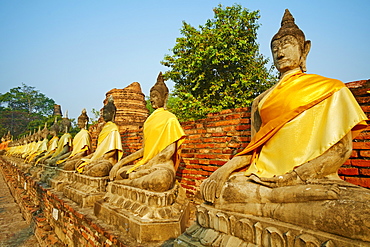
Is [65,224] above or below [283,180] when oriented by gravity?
below

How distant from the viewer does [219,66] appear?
1095cm

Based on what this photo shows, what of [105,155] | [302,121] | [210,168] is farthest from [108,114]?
[302,121]

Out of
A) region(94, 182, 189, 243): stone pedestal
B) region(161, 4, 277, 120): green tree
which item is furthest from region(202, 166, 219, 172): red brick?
region(161, 4, 277, 120): green tree

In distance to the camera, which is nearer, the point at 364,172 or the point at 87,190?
the point at 364,172

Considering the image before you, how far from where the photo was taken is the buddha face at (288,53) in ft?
7.15

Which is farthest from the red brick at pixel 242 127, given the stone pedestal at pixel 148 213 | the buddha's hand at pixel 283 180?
the buddha's hand at pixel 283 180

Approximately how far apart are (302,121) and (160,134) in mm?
1960

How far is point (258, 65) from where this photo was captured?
1116 cm

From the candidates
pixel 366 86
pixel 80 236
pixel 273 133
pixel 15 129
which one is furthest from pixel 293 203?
pixel 15 129

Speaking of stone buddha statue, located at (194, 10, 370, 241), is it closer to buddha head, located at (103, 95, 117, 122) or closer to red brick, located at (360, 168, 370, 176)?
red brick, located at (360, 168, 370, 176)

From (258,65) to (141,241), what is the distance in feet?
34.3

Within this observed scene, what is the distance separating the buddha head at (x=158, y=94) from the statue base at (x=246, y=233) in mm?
2075

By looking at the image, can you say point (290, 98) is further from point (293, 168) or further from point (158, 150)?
point (158, 150)

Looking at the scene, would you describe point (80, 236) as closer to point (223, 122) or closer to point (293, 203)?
point (223, 122)
